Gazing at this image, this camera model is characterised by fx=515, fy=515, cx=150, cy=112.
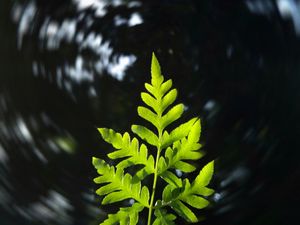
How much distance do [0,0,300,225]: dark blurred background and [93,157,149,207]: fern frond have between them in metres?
0.29

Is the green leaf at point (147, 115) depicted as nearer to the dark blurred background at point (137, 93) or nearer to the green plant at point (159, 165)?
the green plant at point (159, 165)

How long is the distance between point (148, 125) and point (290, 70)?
19 centimetres

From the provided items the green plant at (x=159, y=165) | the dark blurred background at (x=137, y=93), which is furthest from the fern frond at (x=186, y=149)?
the dark blurred background at (x=137, y=93)

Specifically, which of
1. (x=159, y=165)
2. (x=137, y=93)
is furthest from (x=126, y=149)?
(x=137, y=93)

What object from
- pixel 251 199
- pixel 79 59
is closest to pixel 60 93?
pixel 79 59

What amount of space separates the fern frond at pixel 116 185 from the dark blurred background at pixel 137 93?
29 centimetres

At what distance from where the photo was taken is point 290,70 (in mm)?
619

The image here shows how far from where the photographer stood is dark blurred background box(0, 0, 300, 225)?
A: 62cm

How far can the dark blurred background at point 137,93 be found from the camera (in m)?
0.62

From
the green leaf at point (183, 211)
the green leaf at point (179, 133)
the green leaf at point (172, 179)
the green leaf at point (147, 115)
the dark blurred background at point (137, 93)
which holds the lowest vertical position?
the green leaf at point (183, 211)

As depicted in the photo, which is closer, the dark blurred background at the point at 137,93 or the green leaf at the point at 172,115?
the green leaf at the point at 172,115

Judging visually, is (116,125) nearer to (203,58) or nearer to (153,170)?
(203,58)

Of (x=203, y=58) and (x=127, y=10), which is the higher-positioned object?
(x=127, y=10)

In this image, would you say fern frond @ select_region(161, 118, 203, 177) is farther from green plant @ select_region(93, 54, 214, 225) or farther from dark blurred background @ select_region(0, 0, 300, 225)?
dark blurred background @ select_region(0, 0, 300, 225)
